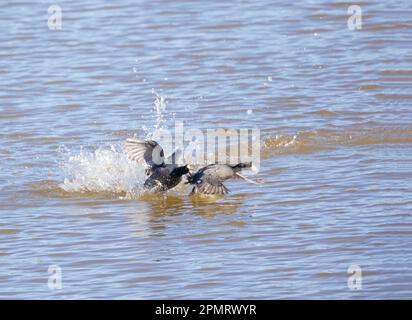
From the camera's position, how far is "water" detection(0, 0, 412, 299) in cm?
658

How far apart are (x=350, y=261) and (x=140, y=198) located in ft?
8.22

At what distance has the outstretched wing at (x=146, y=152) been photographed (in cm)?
853

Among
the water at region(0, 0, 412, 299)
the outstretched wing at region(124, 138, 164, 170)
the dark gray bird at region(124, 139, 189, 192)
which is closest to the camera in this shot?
the water at region(0, 0, 412, 299)

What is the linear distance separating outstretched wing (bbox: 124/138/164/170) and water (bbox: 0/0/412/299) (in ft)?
0.76

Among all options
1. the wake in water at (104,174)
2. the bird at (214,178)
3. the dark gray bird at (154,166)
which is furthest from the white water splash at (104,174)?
the bird at (214,178)

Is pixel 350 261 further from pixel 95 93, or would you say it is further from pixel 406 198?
pixel 95 93

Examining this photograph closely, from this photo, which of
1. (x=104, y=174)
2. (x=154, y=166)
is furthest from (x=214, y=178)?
(x=104, y=174)

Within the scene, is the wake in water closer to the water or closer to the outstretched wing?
the water

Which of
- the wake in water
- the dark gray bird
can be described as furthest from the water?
the dark gray bird

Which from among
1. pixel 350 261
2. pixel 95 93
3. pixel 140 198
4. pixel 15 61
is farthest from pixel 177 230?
pixel 15 61

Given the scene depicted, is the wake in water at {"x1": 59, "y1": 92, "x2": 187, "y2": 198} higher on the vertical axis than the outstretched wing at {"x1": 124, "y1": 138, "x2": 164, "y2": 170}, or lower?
lower

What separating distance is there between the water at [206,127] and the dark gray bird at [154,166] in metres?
0.15
